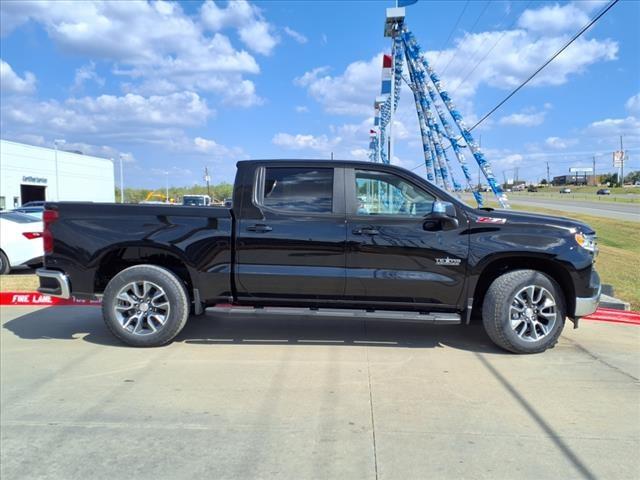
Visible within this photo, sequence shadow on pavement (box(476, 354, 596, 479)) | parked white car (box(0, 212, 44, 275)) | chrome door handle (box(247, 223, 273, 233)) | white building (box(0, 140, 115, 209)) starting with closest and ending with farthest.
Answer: shadow on pavement (box(476, 354, 596, 479))
chrome door handle (box(247, 223, 273, 233))
parked white car (box(0, 212, 44, 275))
white building (box(0, 140, 115, 209))

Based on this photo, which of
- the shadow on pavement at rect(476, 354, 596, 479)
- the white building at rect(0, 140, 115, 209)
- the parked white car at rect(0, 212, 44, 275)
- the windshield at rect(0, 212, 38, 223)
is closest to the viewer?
the shadow on pavement at rect(476, 354, 596, 479)

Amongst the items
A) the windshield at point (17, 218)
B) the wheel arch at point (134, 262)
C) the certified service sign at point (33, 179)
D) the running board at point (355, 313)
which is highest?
the certified service sign at point (33, 179)

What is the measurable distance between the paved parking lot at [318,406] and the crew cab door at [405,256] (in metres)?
0.64

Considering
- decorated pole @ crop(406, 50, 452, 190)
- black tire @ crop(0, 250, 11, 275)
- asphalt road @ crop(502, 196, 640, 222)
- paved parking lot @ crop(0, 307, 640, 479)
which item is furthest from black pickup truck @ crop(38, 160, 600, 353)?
asphalt road @ crop(502, 196, 640, 222)

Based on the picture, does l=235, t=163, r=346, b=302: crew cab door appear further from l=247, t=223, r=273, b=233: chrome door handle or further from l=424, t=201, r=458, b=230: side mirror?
l=424, t=201, r=458, b=230: side mirror

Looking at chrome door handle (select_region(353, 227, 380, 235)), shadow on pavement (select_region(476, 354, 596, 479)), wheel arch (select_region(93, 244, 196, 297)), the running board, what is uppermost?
chrome door handle (select_region(353, 227, 380, 235))

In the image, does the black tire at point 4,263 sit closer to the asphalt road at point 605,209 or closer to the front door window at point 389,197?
the front door window at point 389,197

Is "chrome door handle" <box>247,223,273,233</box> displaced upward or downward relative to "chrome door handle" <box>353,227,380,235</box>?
upward

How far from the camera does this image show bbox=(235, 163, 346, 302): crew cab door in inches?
205

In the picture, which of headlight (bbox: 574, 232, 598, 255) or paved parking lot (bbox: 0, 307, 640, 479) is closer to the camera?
paved parking lot (bbox: 0, 307, 640, 479)

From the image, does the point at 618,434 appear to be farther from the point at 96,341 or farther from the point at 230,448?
the point at 96,341

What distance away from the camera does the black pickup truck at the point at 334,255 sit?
5117mm

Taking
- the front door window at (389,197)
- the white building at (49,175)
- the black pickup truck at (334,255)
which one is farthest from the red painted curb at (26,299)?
the white building at (49,175)

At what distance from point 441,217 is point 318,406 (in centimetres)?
228
